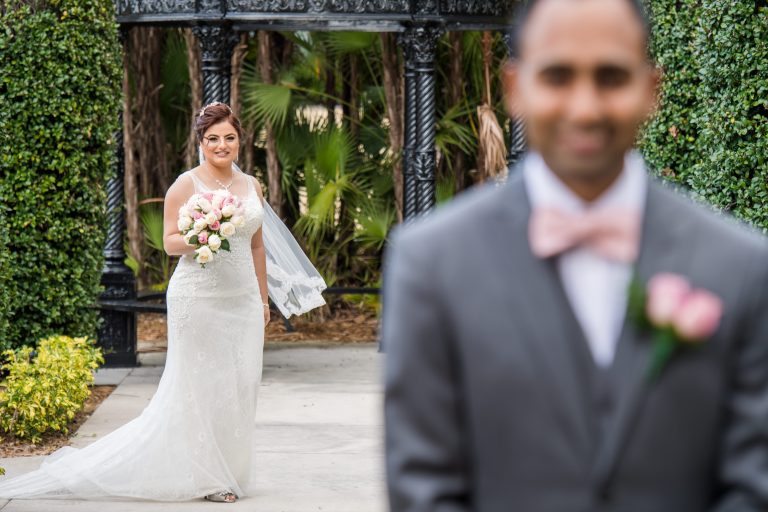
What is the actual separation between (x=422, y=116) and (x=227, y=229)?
5.41 metres

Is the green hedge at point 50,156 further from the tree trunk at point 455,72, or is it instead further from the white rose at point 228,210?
the tree trunk at point 455,72

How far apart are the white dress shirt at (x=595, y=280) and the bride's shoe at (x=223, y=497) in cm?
543

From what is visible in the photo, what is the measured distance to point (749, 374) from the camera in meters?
2.05

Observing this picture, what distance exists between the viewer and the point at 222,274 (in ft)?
25.0

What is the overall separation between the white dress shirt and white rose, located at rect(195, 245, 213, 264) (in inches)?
214

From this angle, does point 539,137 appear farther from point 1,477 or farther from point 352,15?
point 352,15

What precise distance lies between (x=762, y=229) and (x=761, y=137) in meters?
0.52

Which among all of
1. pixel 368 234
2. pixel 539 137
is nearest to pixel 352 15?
pixel 368 234

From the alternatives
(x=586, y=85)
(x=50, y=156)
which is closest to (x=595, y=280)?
(x=586, y=85)

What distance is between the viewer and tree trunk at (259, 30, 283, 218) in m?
14.8

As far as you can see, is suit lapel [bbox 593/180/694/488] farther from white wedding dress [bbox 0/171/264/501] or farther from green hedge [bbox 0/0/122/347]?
green hedge [bbox 0/0/122/347]

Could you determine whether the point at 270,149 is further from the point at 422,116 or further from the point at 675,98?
the point at 675,98

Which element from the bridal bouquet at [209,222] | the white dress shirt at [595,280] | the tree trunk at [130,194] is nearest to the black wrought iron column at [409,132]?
the tree trunk at [130,194]

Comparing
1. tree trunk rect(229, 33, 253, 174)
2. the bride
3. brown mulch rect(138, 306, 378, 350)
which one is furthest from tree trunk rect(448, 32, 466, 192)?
the bride
